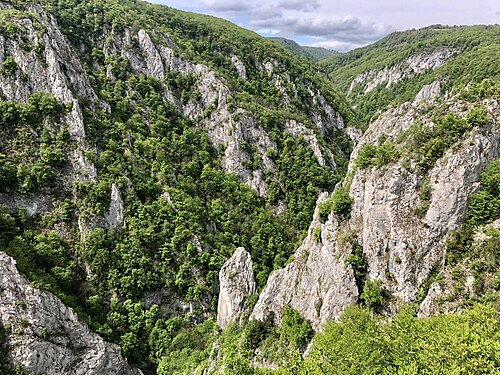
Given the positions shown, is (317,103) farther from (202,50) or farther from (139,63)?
(139,63)

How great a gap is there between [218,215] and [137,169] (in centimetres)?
2341

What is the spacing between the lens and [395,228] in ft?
113

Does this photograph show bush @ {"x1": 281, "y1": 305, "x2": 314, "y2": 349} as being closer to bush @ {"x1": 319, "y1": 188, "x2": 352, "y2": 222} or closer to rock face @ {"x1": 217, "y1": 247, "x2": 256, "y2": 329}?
bush @ {"x1": 319, "y1": 188, "x2": 352, "y2": 222}

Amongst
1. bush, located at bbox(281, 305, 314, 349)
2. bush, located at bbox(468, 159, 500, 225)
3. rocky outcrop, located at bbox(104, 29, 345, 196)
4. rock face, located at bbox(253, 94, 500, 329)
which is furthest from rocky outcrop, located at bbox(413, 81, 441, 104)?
bush, located at bbox(281, 305, 314, 349)

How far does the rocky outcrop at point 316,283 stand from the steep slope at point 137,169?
66.4ft

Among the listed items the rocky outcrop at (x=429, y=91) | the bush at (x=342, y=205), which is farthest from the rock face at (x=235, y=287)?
the rocky outcrop at (x=429, y=91)

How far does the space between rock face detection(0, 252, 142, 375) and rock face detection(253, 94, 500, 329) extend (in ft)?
111

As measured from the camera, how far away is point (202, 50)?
13825 centimetres

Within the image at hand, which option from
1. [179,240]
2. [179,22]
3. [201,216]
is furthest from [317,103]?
[179,240]

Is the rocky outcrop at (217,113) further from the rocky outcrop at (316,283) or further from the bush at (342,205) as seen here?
the bush at (342,205)

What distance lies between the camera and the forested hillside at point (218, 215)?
99.1 feet

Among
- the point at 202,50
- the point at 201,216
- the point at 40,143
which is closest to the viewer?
the point at 40,143

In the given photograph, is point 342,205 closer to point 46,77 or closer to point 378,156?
point 378,156

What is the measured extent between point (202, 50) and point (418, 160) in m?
123
